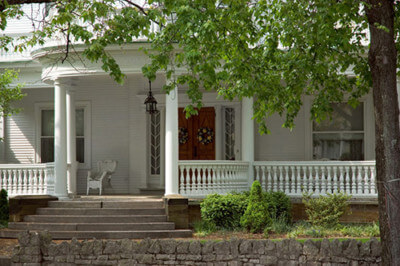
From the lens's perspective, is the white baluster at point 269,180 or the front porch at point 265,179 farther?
the white baluster at point 269,180

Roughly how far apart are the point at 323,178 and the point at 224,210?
8.79 feet

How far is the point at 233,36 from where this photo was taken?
32.1 feet

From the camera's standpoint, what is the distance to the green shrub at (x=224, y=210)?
1415cm

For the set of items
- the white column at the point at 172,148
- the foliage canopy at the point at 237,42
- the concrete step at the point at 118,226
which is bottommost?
the concrete step at the point at 118,226

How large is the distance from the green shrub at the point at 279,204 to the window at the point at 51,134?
6.87 metres

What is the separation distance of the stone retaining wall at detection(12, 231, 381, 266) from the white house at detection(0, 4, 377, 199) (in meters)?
4.64

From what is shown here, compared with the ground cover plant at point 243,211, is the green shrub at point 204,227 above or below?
below

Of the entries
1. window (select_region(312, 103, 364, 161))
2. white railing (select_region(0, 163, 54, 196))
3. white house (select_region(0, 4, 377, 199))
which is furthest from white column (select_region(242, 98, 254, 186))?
white railing (select_region(0, 163, 54, 196))

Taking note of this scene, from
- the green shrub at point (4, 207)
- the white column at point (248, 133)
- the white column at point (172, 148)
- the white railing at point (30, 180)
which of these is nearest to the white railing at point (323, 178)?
the white column at point (248, 133)

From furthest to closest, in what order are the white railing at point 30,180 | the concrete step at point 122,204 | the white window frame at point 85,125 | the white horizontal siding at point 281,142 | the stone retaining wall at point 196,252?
the white window frame at point 85,125, the white horizontal siding at point 281,142, the white railing at point 30,180, the concrete step at point 122,204, the stone retaining wall at point 196,252

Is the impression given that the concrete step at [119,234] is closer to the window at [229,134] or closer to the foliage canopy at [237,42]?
the foliage canopy at [237,42]

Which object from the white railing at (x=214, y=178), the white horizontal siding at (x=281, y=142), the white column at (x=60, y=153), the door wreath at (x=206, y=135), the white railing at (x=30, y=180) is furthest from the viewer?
the door wreath at (x=206, y=135)

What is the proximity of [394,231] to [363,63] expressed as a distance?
3.31 meters

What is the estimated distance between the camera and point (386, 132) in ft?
25.9
